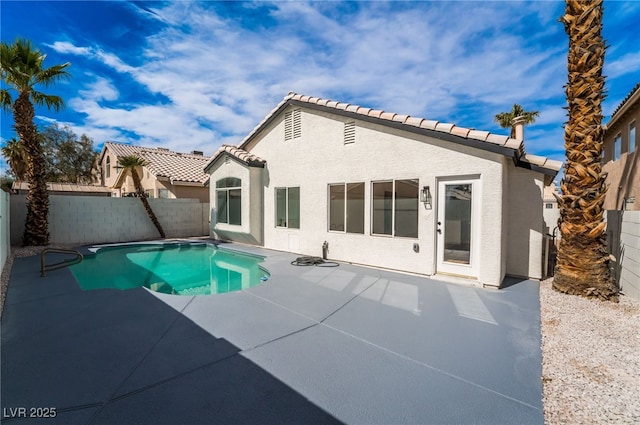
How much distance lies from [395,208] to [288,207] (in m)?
5.32

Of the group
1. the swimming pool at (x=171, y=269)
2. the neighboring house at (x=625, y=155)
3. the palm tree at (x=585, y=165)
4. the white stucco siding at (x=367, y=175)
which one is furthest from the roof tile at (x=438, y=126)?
the swimming pool at (x=171, y=269)

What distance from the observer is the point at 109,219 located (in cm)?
1547

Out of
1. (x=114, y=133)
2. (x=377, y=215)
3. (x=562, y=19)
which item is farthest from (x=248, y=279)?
(x=114, y=133)

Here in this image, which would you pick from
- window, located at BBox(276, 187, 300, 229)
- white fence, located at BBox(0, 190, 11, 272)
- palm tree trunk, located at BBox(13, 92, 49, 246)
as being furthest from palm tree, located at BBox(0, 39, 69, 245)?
window, located at BBox(276, 187, 300, 229)

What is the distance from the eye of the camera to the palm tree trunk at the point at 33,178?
39.0ft

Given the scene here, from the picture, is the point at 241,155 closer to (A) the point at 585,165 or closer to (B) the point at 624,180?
(A) the point at 585,165

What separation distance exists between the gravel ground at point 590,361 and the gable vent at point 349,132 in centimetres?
724

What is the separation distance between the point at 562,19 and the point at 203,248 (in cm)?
1624

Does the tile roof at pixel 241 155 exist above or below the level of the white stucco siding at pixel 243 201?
above

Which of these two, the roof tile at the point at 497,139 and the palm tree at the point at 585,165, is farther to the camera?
the roof tile at the point at 497,139

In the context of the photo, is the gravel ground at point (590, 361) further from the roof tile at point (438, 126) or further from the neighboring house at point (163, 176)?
the neighboring house at point (163, 176)

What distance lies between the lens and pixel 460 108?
66.3 ft

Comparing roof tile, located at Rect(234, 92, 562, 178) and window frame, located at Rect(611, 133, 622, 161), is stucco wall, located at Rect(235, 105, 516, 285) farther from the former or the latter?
window frame, located at Rect(611, 133, 622, 161)

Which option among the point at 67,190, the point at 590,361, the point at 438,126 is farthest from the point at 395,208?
the point at 67,190
